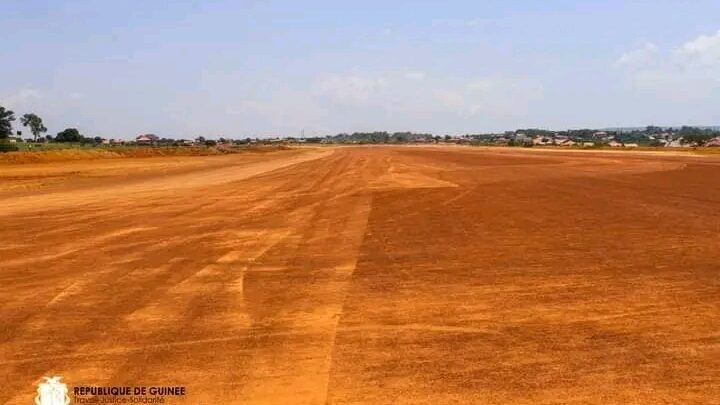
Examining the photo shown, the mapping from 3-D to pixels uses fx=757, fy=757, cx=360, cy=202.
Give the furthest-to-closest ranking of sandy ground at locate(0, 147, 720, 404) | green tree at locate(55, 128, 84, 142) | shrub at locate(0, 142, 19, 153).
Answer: green tree at locate(55, 128, 84, 142), shrub at locate(0, 142, 19, 153), sandy ground at locate(0, 147, 720, 404)

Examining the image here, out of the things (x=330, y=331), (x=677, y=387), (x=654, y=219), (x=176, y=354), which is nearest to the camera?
(x=677, y=387)

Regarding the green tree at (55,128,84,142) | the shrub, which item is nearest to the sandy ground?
the shrub

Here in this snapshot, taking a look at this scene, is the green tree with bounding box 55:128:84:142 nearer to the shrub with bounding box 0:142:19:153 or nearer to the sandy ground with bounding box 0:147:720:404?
the shrub with bounding box 0:142:19:153

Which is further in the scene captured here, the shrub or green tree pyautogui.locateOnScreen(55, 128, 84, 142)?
green tree pyautogui.locateOnScreen(55, 128, 84, 142)

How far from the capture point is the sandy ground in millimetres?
6105

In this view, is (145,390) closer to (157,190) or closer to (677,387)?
(677,387)

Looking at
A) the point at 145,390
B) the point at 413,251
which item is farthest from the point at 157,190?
the point at 145,390

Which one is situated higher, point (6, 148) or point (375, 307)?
point (375, 307)

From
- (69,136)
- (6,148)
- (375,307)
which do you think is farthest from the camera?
(69,136)

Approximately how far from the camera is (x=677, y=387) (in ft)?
19.1

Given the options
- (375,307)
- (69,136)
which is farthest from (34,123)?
(375,307)

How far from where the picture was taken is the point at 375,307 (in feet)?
28.7

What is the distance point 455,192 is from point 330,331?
62.1ft

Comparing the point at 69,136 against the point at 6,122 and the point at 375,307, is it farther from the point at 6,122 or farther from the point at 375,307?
the point at 375,307
